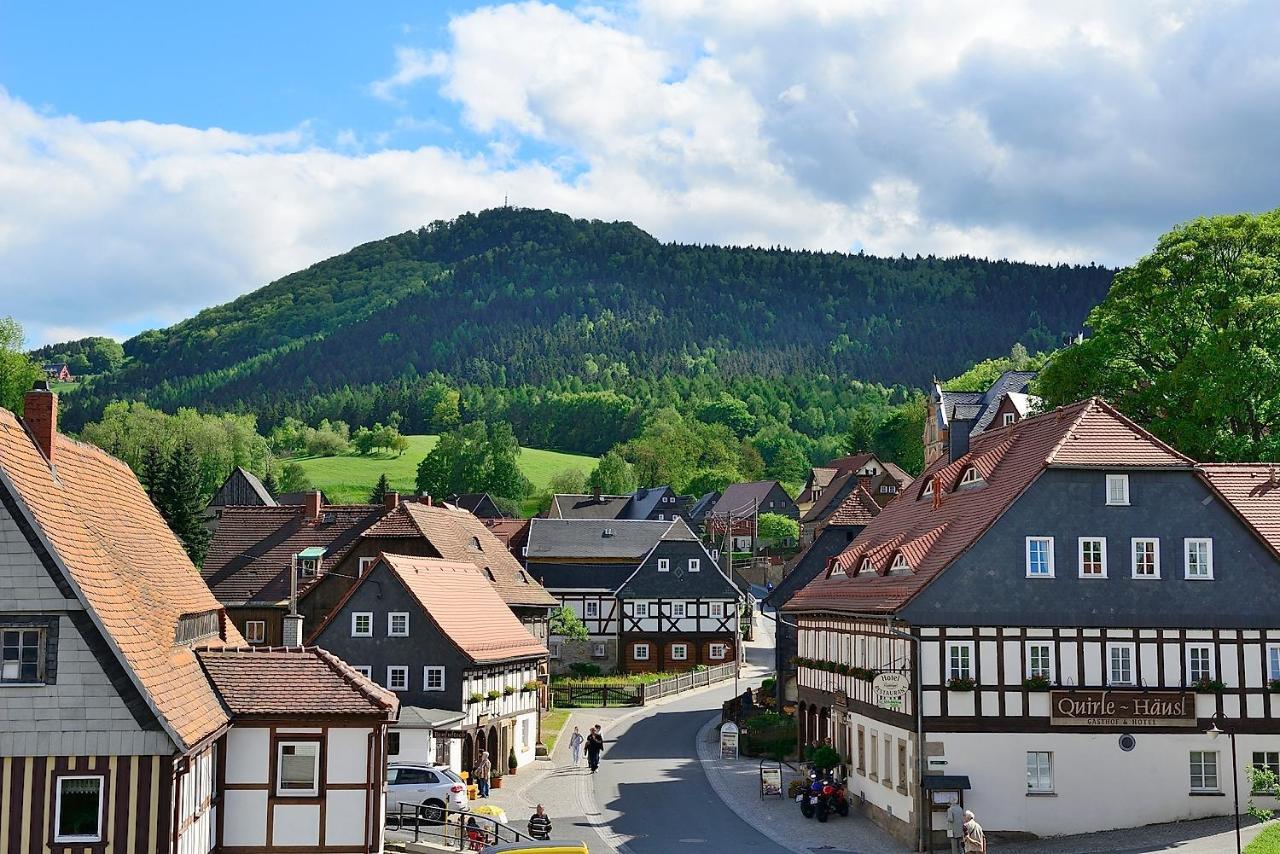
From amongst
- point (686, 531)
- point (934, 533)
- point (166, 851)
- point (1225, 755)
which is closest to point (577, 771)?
point (934, 533)

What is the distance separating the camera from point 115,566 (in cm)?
2836

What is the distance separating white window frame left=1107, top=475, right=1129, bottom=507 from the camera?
129 ft

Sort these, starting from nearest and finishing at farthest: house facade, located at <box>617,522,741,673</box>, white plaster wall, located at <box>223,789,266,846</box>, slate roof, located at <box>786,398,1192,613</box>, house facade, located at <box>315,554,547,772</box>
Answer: white plaster wall, located at <box>223,789,266,846</box>, slate roof, located at <box>786,398,1192,613</box>, house facade, located at <box>315,554,547,772</box>, house facade, located at <box>617,522,741,673</box>

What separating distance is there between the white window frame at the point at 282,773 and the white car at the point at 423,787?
1100 cm

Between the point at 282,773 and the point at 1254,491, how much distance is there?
86.0ft

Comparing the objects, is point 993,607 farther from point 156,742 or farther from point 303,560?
point 303,560

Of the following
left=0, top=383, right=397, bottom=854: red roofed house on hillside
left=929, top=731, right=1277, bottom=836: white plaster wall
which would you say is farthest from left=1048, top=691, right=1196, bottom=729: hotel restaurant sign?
left=0, top=383, right=397, bottom=854: red roofed house on hillside

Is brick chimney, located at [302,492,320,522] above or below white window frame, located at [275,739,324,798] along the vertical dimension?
above

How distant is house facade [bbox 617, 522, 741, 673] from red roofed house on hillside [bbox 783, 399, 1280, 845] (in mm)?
45545

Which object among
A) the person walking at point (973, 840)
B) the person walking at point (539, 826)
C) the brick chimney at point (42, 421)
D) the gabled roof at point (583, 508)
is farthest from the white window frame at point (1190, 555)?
the gabled roof at point (583, 508)

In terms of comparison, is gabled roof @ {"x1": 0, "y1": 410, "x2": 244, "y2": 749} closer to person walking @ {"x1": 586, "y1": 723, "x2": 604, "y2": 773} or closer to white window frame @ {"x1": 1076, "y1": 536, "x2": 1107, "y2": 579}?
white window frame @ {"x1": 1076, "y1": 536, "x2": 1107, "y2": 579}

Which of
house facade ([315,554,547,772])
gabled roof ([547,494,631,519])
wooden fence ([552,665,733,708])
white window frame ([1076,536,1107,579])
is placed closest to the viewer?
white window frame ([1076,536,1107,579])

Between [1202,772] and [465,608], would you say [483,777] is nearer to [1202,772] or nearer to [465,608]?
[465,608]

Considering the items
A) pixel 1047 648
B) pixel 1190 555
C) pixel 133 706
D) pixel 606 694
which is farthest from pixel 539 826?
pixel 606 694
